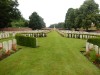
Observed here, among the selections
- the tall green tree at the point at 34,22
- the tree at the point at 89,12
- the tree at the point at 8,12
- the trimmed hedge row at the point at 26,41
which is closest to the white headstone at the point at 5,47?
the trimmed hedge row at the point at 26,41

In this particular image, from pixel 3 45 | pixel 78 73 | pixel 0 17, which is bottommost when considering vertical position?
pixel 78 73

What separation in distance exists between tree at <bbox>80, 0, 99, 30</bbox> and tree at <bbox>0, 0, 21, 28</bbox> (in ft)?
66.6

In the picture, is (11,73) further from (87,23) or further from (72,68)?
(87,23)

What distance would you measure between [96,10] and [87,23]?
510 centimetres

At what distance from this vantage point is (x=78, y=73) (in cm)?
909

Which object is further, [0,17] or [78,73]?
[0,17]

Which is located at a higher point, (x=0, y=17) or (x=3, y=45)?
(x=0, y=17)

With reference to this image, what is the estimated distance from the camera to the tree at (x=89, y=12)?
194 ft

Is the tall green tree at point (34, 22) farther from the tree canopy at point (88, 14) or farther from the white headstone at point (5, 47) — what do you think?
the white headstone at point (5, 47)

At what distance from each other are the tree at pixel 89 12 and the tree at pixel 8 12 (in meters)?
20.3

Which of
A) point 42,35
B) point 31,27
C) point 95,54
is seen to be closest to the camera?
point 95,54

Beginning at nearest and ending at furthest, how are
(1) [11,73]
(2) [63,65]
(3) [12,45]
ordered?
(1) [11,73] < (2) [63,65] < (3) [12,45]

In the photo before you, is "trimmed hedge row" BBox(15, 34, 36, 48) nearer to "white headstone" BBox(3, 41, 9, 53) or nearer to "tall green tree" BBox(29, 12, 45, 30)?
"white headstone" BBox(3, 41, 9, 53)

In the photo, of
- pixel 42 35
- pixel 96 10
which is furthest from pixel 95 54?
pixel 96 10
